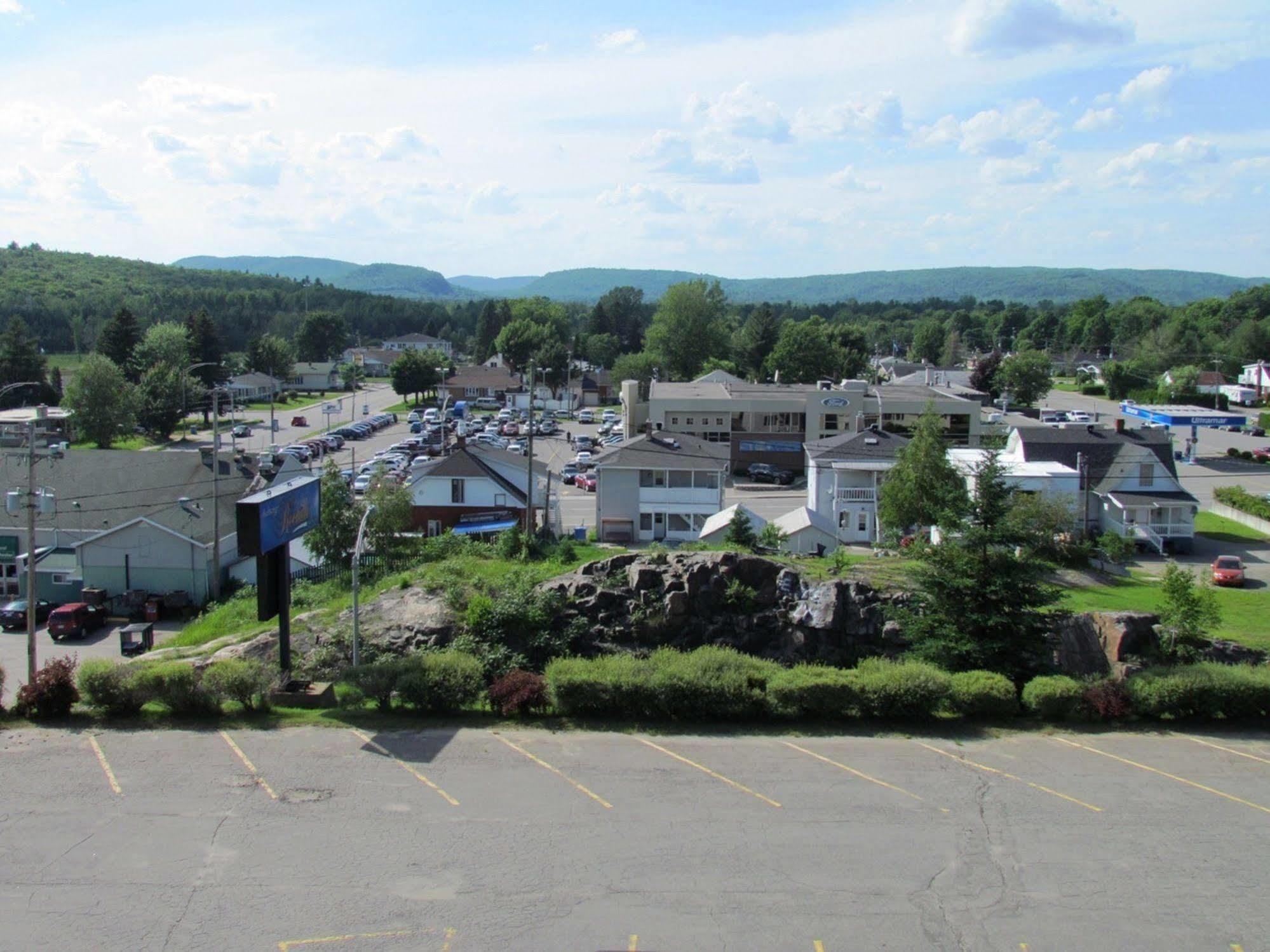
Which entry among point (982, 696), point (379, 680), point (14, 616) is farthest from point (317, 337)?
point (982, 696)

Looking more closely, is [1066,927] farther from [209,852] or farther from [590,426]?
[590,426]

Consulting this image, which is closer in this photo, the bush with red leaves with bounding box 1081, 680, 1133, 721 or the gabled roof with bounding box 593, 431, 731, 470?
the bush with red leaves with bounding box 1081, 680, 1133, 721

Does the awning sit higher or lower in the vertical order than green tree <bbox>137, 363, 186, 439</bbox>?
lower

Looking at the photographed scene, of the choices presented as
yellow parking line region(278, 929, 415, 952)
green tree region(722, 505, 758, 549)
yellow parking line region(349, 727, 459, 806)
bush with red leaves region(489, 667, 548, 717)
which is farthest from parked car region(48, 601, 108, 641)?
yellow parking line region(278, 929, 415, 952)

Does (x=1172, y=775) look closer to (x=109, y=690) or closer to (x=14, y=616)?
(x=109, y=690)

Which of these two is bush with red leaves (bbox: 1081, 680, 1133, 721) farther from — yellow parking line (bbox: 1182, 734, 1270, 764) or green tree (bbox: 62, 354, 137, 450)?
green tree (bbox: 62, 354, 137, 450)

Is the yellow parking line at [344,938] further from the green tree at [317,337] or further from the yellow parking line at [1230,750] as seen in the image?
the green tree at [317,337]

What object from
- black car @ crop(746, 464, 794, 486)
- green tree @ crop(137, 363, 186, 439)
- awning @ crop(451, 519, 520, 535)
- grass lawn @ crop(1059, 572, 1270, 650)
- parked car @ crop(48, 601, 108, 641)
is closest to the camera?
grass lawn @ crop(1059, 572, 1270, 650)

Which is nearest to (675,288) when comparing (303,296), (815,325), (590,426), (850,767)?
(815,325)
